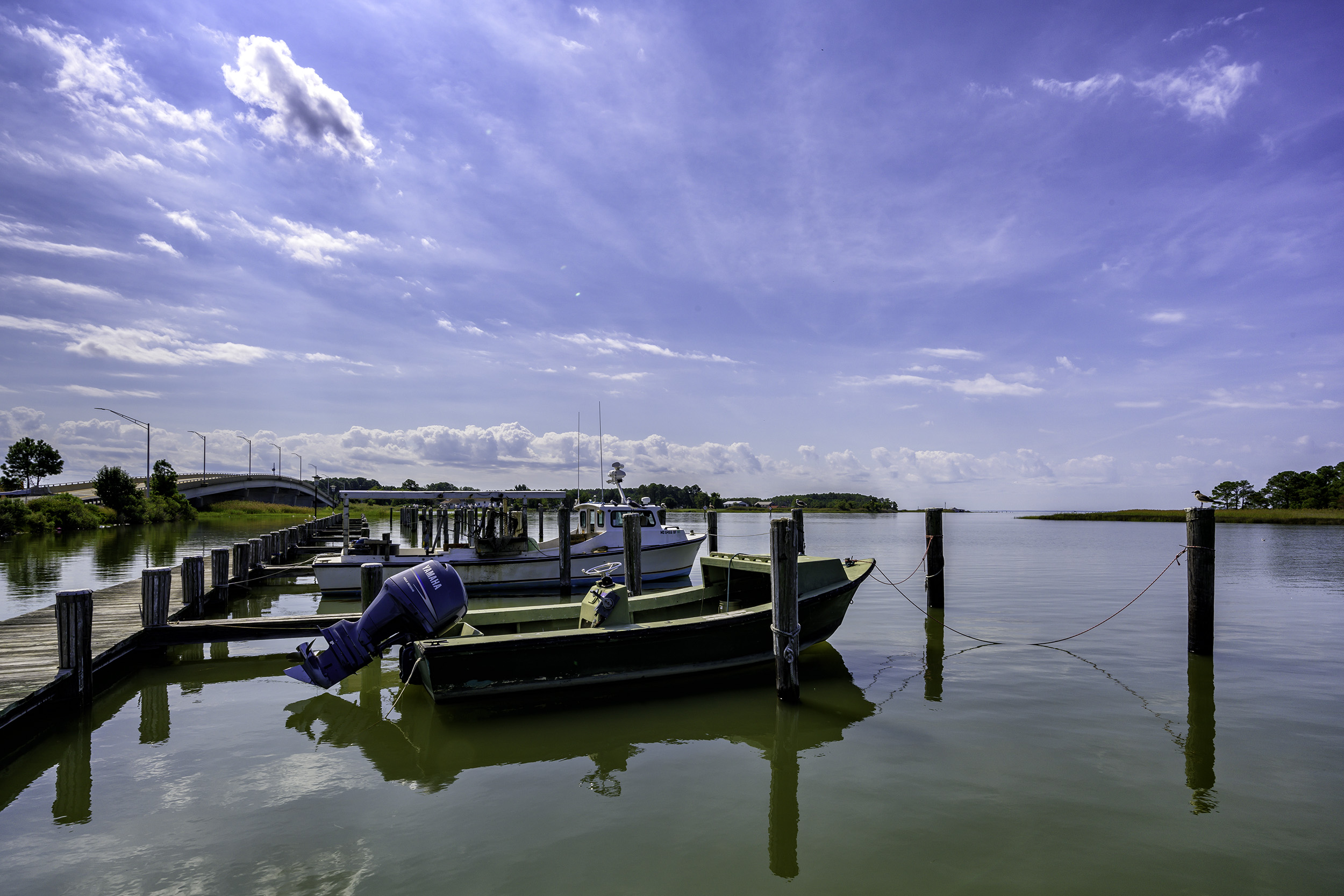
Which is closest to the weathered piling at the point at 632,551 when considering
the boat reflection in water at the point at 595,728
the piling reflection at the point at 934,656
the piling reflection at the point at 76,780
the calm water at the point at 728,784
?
the calm water at the point at 728,784

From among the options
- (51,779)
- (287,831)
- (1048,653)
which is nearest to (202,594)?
(51,779)

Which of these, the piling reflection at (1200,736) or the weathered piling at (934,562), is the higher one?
the weathered piling at (934,562)

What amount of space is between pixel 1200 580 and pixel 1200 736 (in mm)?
3890

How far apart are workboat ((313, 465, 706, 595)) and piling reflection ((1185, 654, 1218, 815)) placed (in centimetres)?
1056

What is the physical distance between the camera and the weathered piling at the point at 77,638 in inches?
307

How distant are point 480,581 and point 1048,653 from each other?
13.2 metres

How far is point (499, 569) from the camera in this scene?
17.6 meters

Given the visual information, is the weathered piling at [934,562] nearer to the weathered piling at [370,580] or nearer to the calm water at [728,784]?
the calm water at [728,784]

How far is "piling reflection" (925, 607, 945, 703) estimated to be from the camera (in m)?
9.07

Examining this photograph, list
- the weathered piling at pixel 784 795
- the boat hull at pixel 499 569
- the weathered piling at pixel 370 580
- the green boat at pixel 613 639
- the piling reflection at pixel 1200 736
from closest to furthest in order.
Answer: the weathered piling at pixel 784 795
the piling reflection at pixel 1200 736
the green boat at pixel 613 639
the weathered piling at pixel 370 580
the boat hull at pixel 499 569

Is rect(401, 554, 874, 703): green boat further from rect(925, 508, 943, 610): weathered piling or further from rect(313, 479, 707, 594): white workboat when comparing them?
rect(313, 479, 707, 594): white workboat

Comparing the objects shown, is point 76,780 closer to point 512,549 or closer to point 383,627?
point 383,627

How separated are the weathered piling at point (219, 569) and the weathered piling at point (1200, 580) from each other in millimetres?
19163

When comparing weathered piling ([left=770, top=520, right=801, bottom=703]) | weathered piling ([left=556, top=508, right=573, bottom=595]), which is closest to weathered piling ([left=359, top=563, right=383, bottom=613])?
weathered piling ([left=556, top=508, right=573, bottom=595])
